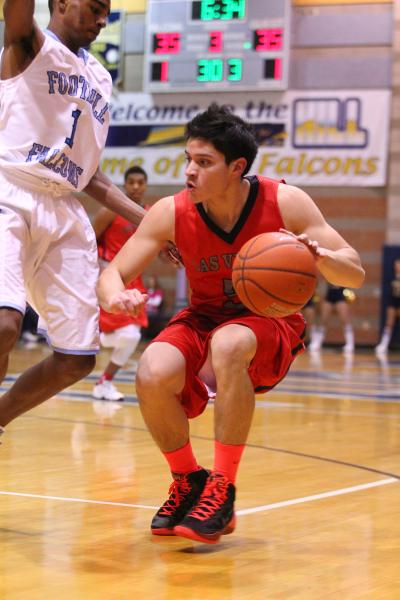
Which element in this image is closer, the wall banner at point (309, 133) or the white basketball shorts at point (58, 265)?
the white basketball shorts at point (58, 265)

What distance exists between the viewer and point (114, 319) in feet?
28.2

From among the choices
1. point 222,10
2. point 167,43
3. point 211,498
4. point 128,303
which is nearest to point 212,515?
point 211,498

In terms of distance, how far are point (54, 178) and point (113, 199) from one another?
0.45 metres

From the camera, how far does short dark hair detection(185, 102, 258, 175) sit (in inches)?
147

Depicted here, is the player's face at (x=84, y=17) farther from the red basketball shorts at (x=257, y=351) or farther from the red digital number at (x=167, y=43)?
the red digital number at (x=167, y=43)

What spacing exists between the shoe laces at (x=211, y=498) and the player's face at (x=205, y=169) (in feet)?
3.37

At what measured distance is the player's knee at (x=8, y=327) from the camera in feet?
11.7

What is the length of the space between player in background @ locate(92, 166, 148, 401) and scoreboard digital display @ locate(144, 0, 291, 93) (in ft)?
31.2

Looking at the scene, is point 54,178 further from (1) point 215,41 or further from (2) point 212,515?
(1) point 215,41

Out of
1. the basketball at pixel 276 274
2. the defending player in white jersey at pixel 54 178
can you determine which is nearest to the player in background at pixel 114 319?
the defending player in white jersey at pixel 54 178

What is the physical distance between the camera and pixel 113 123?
63.0 feet

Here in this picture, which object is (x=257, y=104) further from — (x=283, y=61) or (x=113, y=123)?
(x=113, y=123)

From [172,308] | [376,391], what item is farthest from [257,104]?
[376,391]

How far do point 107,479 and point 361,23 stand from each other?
581 inches
